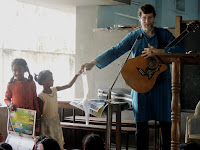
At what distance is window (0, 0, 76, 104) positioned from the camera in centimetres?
519

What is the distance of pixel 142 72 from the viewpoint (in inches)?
141

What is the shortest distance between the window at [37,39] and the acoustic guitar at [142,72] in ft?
4.85

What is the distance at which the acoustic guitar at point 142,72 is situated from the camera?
11.6 feet

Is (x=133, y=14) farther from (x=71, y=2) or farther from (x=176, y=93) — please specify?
(x=176, y=93)

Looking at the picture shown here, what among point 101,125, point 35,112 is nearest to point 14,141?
point 35,112

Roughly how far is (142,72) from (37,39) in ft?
8.34

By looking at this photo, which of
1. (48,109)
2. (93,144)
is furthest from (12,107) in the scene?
(93,144)

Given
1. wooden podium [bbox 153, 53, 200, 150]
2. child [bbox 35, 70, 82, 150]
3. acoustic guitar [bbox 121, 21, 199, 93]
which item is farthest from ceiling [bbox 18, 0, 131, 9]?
wooden podium [bbox 153, 53, 200, 150]

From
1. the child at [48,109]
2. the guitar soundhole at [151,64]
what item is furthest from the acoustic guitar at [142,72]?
the child at [48,109]

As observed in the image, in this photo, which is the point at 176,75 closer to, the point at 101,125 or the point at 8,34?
the point at 101,125

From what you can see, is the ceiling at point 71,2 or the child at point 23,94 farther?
the ceiling at point 71,2

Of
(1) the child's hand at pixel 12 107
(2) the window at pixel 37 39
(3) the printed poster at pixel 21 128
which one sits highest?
(2) the window at pixel 37 39

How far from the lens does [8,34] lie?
5.24m

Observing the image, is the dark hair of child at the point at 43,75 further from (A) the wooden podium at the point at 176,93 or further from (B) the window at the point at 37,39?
(A) the wooden podium at the point at 176,93
